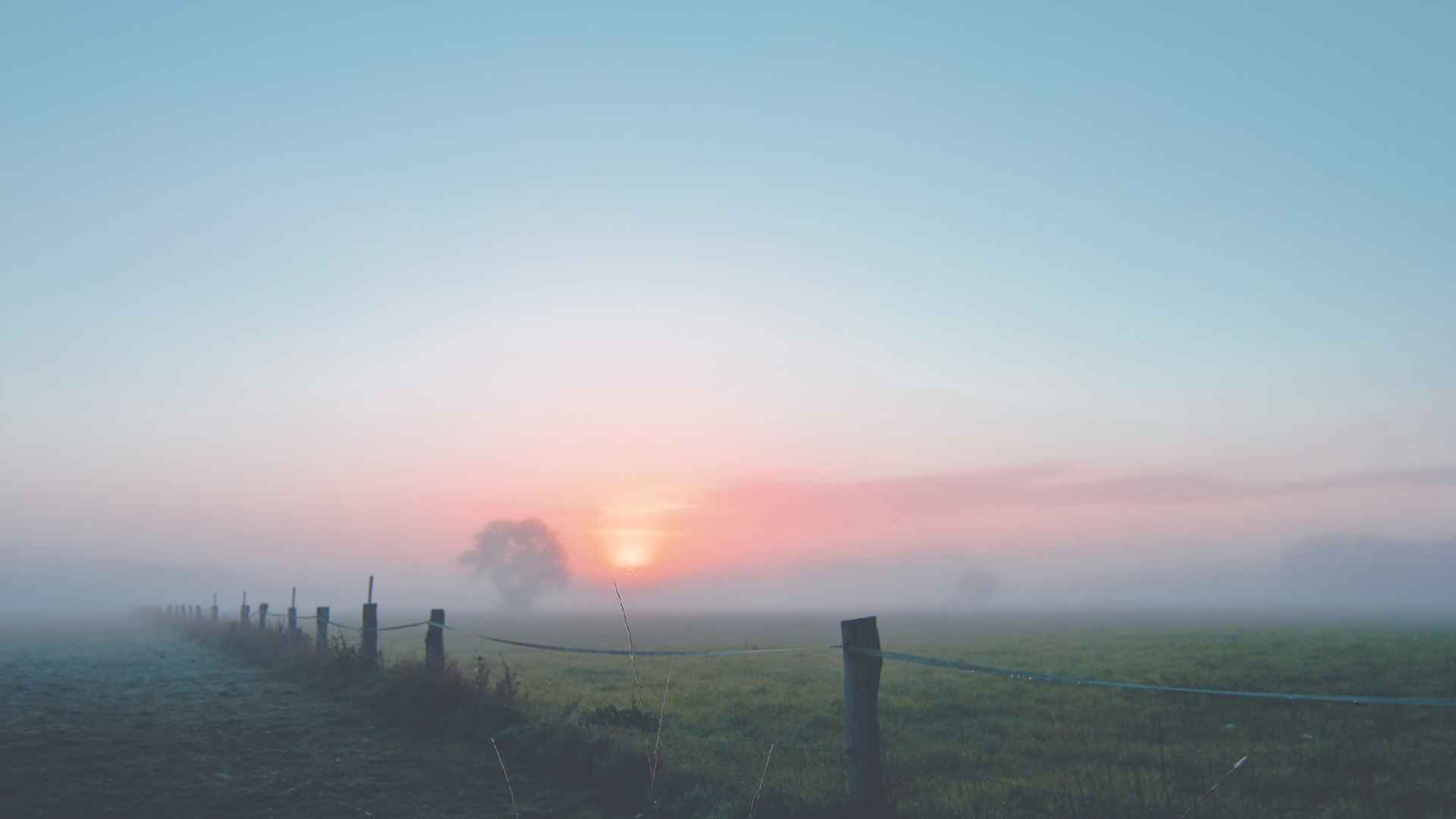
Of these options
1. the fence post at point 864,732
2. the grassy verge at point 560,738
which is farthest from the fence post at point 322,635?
the fence post at point 864,732

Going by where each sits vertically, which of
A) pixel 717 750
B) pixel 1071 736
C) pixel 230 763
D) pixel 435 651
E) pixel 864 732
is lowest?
pixel 1071 736

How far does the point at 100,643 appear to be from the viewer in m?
35.8

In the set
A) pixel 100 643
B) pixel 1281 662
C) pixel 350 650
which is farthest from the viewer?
pixel 100 643

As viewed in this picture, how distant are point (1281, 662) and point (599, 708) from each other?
21014 millimetres

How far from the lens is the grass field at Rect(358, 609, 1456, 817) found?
8141mm

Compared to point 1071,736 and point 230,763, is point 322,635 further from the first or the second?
point 1071,736

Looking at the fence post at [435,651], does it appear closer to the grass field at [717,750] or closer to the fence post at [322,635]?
the grass field at [717,750]

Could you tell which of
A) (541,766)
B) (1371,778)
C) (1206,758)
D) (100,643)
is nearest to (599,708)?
(541,766)

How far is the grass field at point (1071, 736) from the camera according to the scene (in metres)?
8.14

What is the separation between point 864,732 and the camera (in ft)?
21.7

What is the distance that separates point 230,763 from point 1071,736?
35.8ft

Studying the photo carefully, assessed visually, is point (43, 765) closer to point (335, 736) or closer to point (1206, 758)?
point (335, 736)

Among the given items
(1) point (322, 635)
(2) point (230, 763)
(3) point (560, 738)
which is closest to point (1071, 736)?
(3) point (560, 738)

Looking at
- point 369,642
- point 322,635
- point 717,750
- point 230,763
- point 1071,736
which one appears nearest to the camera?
point 230,763
